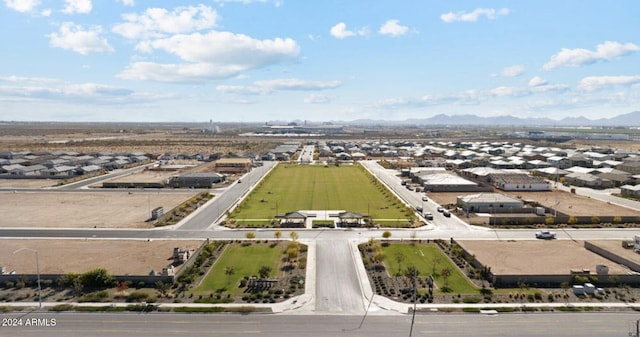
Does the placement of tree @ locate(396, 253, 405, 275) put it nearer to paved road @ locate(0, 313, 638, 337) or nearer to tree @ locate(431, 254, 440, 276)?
tree @ locate(431, 254, 440, 276)

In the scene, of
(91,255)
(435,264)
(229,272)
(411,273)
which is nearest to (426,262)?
(435,264)

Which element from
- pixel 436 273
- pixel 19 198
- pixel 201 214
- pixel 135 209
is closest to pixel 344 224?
pixel 436 273

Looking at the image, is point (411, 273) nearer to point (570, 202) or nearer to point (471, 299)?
point (471, 299)

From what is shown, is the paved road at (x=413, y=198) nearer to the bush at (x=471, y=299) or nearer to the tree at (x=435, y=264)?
the tree at (x=435, y=264)

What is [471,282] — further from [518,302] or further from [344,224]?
[344,224]

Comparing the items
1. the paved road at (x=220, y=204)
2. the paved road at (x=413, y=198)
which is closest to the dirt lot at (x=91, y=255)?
the paved road at (x=220, y=204)
